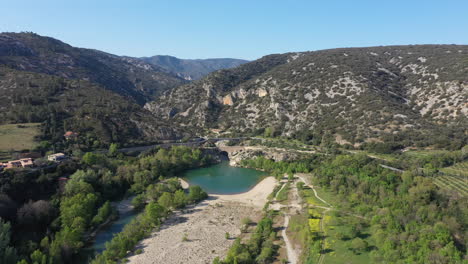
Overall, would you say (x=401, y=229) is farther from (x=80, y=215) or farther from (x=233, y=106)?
(x=233, y=106)

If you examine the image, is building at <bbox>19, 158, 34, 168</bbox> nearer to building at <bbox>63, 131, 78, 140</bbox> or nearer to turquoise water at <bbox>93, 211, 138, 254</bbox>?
building at <bbox>63, 131, 78, 140</bbox>

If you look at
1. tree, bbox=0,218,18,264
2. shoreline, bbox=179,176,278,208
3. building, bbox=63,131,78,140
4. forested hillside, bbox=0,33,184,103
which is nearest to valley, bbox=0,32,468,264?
tree, bbox=0,218,18,264

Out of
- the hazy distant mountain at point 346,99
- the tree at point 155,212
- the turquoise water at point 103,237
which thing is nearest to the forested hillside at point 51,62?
the hazy distant mountain at point 346,99

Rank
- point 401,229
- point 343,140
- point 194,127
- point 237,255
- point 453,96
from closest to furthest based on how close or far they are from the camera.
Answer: point 237,255 → point 401,229 → point 343,140 → point 453,96 → point 194,127

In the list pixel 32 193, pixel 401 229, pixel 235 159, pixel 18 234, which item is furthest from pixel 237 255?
pixel 235 159

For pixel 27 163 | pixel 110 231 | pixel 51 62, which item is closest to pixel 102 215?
pixel 110 231

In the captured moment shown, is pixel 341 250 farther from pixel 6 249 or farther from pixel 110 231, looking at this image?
pixel 6 249

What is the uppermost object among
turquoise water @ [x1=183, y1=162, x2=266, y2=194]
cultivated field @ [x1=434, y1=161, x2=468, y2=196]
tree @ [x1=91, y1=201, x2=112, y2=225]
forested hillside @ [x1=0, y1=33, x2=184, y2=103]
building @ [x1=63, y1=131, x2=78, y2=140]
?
forested hillside @ [x1=0, y1=33, x2=184, y2=103]
